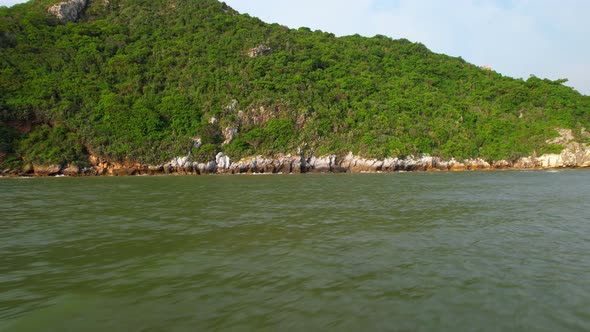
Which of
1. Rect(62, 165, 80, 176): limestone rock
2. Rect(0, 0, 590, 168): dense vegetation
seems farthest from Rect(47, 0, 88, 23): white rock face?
Rect(62, 165, 80, 176): limestone rock

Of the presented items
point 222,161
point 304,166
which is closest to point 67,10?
point 222,161

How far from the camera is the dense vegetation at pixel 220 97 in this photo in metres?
52.8

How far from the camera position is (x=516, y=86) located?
7456 cm

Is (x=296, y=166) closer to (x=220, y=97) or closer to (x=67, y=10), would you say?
(x=220, y=97)

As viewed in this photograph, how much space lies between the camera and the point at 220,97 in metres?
63.5

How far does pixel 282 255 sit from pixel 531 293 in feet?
16.6

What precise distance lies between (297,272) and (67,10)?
316ft

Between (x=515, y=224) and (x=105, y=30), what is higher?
(x=105, y=30)

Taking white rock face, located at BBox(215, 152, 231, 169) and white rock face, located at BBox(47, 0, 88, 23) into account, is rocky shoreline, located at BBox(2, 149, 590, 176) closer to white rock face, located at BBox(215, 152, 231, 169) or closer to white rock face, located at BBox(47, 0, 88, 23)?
white rock face, located at BBox(215, 152, 231, 169)

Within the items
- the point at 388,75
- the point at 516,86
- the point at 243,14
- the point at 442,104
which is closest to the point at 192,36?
the point at 243,14

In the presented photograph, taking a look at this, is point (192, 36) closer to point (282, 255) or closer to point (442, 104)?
point (442, 104)

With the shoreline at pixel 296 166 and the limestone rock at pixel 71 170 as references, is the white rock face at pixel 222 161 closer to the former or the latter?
the shoreline at pixel 296 166

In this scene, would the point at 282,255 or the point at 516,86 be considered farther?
the point at 516,86

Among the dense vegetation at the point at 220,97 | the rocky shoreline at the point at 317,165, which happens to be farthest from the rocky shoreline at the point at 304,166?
the dense vegetation at the point at 220,97
